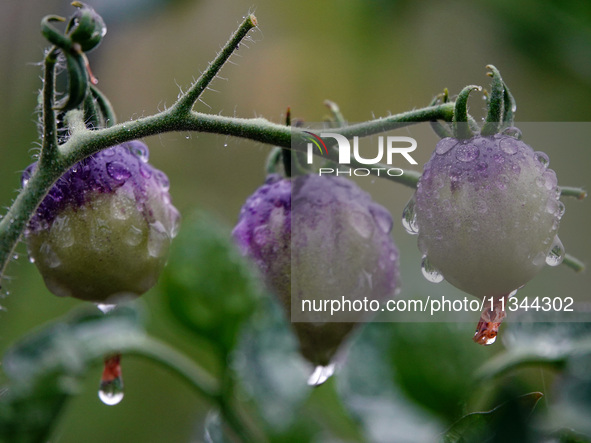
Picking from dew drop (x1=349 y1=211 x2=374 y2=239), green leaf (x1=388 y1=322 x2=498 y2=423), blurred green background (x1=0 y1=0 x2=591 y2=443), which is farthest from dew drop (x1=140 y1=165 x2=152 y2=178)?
blurred green background (x1=0 y1=0 x2=591 y2=443)

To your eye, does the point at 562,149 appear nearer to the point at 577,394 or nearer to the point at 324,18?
the point at 324,18

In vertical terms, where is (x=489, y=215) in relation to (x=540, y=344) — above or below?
above

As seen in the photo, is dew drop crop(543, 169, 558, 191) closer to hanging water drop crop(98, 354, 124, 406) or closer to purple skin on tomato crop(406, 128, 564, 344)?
purple skin on tomato crop(406, 128, 564, 344)

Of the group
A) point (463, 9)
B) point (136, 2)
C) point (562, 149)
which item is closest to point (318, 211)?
point (136, 2)

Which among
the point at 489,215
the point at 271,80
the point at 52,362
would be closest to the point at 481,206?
the point at 489,215

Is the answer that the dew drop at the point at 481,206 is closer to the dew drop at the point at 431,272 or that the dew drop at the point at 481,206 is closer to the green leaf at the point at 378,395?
the dew drop at the point at 431,272

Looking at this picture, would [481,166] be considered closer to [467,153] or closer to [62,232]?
[467,153]
